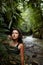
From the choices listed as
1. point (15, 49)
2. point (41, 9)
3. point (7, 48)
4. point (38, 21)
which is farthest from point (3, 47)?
point (38, 21)

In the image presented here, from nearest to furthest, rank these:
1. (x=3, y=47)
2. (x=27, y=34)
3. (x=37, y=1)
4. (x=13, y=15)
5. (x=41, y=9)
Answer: (x=3, y=47)
(x=13, y=15)
(x=37, y=1)
(x=41, y=9)
(x=27, y=34)

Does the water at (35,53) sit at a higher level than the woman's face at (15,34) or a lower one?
lower

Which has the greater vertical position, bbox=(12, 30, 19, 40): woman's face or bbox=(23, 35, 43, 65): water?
bbox=(12, 30, 19, 40): woman's face

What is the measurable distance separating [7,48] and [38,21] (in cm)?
1404

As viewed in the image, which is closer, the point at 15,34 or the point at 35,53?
the point at 15,34

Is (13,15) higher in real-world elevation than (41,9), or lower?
higher

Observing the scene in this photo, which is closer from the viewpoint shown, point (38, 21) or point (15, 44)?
point (15, 44)

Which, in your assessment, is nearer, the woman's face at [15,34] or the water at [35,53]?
the woman's face at [15,34]

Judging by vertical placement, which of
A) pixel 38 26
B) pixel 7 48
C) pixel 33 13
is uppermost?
pixel 7 48

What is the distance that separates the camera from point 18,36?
104 inches

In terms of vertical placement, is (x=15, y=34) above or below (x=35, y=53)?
above

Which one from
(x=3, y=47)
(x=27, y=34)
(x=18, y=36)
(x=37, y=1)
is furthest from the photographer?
(x=27, y=34)

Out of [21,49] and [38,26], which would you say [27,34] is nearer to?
[38,26]

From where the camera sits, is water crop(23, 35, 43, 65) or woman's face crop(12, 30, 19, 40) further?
water crop(23, 35, 43, 65)
